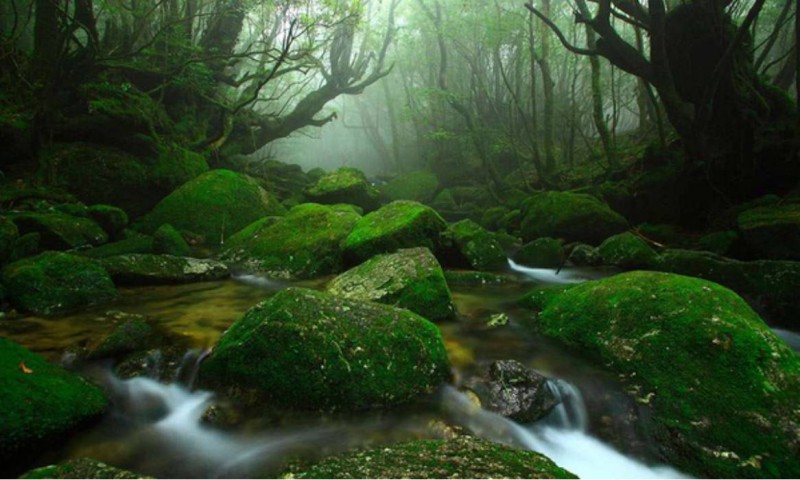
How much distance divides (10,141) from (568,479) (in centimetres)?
1103

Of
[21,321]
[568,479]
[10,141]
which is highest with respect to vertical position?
[10,141]

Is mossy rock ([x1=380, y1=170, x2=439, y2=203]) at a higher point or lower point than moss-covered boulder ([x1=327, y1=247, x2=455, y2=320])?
higher

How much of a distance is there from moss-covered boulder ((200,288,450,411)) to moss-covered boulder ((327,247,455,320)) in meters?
1.25

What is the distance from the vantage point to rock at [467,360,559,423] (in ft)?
10.6

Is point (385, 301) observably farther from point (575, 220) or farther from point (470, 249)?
point (575, 220)

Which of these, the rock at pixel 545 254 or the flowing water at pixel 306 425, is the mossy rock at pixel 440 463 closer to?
the flowing water at pixel 306 425

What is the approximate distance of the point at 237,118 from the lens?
596 inches

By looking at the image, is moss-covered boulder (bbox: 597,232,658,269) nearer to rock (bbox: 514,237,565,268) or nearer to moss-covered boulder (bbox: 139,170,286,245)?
rock (bbox: 514,237,565,268)

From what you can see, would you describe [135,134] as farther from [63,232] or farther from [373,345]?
[373,345]

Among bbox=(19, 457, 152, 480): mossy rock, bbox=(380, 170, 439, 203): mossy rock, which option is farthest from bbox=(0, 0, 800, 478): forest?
bbox=(380, 170, 439, 203): mossy rock

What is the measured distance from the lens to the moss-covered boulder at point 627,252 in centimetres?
727

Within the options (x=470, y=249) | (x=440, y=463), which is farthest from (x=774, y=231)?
(x=440, y=463)

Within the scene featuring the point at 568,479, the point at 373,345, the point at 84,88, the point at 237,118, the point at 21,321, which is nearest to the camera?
the point at 568,479

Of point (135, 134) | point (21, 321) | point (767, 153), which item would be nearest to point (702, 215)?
point (767, 153)
